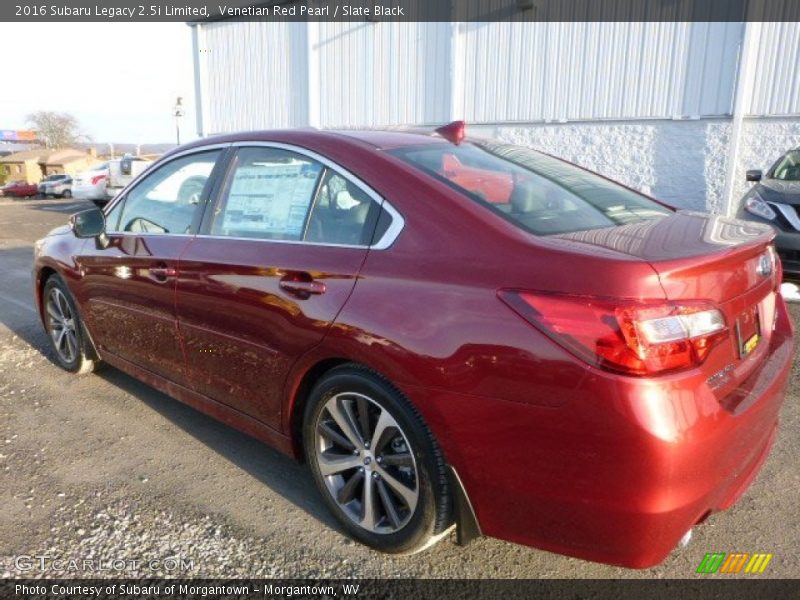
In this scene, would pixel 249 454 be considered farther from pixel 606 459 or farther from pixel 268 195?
pixel 606 459

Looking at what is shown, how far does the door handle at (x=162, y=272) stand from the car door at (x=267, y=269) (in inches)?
3.9

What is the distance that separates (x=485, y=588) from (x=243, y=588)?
887 mm

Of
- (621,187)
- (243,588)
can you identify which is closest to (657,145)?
(621,187)

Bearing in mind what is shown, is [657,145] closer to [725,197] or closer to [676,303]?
[725,197]

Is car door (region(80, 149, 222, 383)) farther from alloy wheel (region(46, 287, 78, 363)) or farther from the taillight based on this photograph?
the taillight

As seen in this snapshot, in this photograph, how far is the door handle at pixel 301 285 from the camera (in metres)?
2.35

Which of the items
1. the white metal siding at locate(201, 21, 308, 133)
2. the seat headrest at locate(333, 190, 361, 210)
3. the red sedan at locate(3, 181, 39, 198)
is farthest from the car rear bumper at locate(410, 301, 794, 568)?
the red sedan at locate(3, 181, 39, 198)

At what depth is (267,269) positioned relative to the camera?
2.55 metres

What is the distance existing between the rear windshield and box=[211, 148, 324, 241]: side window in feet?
1.48

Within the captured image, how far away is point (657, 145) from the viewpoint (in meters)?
11.2

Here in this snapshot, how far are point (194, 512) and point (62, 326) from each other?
239cm

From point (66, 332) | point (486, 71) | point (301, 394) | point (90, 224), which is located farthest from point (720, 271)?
point (486, 71)

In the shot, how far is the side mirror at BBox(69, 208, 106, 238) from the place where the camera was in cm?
365

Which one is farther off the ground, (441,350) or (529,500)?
(441,350)
